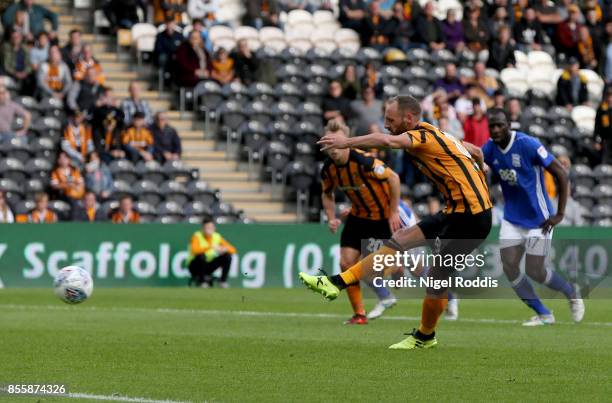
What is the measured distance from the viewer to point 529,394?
8.45 m

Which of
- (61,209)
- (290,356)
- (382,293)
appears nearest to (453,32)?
(61,209)

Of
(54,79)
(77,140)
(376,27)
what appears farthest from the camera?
(376,27)

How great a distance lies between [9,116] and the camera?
23.6 m

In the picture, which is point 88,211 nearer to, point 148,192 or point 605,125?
point 148,192

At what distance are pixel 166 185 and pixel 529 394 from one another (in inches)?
651

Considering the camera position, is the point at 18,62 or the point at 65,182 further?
the point at 18,62

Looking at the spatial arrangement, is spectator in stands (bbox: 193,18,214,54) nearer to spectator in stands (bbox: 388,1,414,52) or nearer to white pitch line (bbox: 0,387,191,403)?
spectator in stands (bbox: 388,1,414,52)

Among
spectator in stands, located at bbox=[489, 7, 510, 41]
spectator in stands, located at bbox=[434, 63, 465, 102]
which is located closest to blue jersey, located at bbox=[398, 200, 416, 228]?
spectator in stands, located at bbox=[434, 63, 465, 102]

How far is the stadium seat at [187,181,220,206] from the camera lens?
2488 cm

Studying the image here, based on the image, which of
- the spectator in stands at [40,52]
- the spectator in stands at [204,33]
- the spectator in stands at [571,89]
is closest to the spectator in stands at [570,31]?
the spectator in stands at [571,89]

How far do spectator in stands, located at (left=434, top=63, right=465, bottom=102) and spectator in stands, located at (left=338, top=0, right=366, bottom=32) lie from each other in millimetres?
2947

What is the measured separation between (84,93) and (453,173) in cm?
1445

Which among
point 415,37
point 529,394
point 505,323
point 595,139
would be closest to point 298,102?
Result: point 415,37

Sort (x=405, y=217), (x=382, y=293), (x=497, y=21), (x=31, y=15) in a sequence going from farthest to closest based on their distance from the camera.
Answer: (x=497, y=21) < (x=31, y=15) < (x=405, y=217) < (x=382, y=293)
